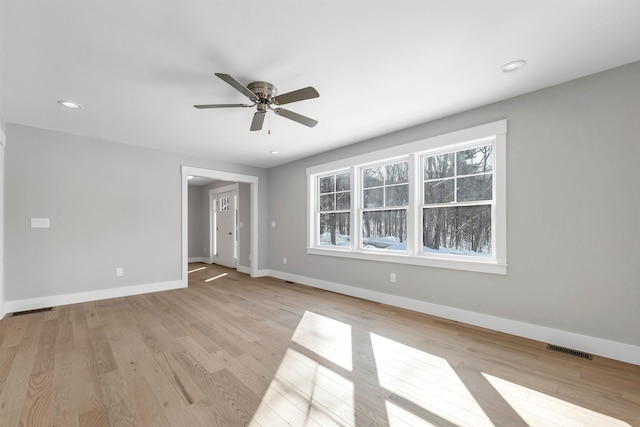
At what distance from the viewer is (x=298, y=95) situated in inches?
92.5

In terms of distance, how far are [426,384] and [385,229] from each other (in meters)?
2.39

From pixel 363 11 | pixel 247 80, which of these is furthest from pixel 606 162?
pixel 247 80

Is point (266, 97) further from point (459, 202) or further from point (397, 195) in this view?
point (459, 202)

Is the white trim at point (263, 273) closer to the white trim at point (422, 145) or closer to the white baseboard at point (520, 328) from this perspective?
the white baseboard at point (520, 328)

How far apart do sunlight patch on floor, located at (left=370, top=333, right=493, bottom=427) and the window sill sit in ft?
3.95

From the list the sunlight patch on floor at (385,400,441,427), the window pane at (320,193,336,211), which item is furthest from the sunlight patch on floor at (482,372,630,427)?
the window pane at (320,193,336,211)

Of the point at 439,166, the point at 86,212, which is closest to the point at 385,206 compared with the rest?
the point at 439,166

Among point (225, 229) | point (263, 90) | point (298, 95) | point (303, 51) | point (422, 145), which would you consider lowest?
point (225, 229)

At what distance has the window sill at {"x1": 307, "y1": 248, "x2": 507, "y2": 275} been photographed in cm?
305

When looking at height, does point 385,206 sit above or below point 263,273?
above

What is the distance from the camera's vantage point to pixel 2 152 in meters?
3.52

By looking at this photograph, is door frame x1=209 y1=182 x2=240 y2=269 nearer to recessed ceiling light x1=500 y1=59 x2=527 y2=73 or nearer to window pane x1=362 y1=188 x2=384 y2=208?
window pane x1=362 y1=188 x2=384 y2=208

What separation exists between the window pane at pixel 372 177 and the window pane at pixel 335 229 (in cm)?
66

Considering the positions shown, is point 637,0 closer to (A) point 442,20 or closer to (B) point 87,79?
(A) point 442,20
